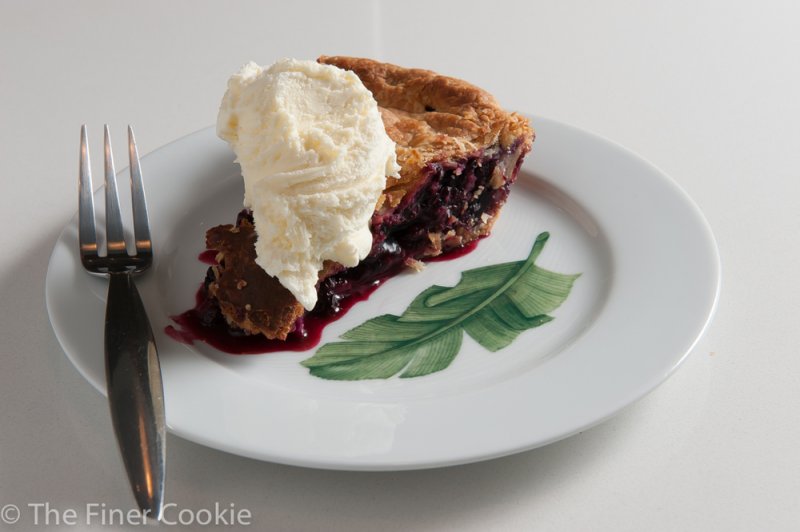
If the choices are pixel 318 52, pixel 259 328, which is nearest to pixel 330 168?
pixel 259 328

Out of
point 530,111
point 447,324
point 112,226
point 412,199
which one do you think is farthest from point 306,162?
point 530,111

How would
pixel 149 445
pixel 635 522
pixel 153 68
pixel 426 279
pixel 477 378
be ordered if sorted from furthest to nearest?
pixel 153 68, pixel 426 279, pixel 477 378, pixel 635 522, pixel 149 445

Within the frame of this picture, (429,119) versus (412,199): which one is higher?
(429,119)

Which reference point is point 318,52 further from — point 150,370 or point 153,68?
point 150,370

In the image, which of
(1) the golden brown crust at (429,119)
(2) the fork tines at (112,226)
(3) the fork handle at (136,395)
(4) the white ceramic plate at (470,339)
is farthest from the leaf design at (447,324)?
(2) the fork tines at (112,226)

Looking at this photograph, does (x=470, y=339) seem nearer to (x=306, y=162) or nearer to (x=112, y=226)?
(x=306, y=162)
